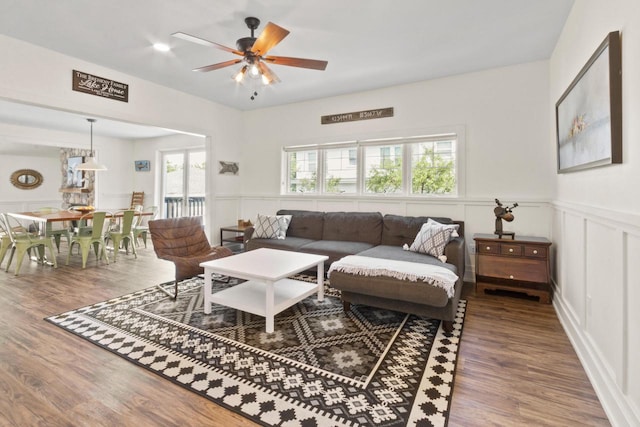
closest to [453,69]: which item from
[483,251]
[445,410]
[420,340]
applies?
[483,251]

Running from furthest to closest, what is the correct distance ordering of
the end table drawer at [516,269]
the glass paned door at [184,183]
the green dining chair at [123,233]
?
1. the glass paned door at [184,183]
2. the green dining chair at [123,233]
3. the end table drawer at [516,269]

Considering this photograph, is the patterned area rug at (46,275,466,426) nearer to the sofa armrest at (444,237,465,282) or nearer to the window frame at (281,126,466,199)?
the sofa armrest at (444,237,465,282)

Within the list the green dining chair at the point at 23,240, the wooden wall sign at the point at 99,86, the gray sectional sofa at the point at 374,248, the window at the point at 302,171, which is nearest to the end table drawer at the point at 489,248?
the gray sectional sofa at the point at 374,248

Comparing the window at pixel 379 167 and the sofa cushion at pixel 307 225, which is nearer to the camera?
the window at pixel 379 167

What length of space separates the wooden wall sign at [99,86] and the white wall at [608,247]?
4.76 metres

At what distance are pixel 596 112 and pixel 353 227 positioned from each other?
9.43ft

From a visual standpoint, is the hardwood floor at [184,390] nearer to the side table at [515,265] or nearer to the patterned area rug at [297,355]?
the patterned area rug at [297,355]

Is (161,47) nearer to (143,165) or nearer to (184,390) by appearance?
(184,390)

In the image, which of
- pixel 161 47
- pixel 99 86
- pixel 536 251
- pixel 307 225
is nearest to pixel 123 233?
pixel 99 86

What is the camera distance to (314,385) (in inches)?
73.6

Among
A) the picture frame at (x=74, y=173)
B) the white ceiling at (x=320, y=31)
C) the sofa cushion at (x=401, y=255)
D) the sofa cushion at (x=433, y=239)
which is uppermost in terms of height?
the white ceiling at (x=320, y=31)

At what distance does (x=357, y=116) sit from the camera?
4.76 m

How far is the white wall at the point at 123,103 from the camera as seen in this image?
3.11m

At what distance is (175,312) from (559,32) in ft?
15.0
